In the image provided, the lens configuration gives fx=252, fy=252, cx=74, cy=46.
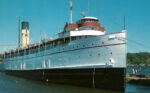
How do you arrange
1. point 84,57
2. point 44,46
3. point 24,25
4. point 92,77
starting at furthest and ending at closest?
point 24,25 < point 44,46 < point 84,57 < point 92,77

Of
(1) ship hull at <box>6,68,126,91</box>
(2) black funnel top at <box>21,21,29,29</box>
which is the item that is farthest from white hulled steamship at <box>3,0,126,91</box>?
(2) black funnel top at <box>21,21,29,29</box>

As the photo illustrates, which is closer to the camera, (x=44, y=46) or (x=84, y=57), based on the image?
(x=84, y=57)

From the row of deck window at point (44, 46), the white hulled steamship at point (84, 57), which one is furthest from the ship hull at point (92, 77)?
the row of deck window at point (44, 46)

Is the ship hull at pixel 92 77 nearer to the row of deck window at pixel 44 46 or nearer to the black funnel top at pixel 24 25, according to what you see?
the row of deck window at pixel 44 46

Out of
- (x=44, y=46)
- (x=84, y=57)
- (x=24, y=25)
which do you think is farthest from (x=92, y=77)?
(x=24, y=25)

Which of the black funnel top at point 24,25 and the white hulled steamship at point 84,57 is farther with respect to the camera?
the black funnel top at point 24,25

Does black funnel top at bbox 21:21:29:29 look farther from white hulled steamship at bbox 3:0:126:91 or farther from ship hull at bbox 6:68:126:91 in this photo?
ship hull at bbox 6:68:126:91

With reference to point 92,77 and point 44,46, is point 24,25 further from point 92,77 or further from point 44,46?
point 92,77

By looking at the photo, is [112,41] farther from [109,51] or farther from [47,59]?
[47,59]

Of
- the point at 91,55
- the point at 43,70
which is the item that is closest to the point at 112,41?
the point at 91,55

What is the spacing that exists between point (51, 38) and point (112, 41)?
14672 millimetres

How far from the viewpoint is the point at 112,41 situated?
28172 millimetres

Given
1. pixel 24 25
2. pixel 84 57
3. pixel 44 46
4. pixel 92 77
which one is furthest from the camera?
pixel 24 25

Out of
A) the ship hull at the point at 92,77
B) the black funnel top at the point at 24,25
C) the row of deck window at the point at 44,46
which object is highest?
the black funnel top at the point at 24,25
